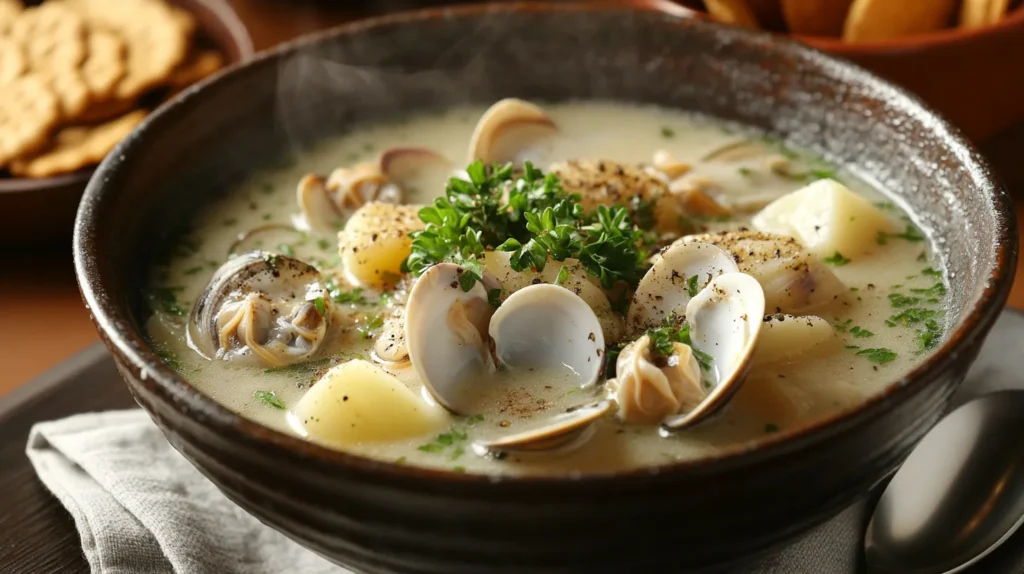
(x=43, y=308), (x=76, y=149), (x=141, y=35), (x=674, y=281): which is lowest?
(x=43, y=308)

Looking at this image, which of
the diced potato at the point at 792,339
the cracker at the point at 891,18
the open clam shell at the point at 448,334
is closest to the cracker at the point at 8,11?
the open clam shell at the point at 448,334

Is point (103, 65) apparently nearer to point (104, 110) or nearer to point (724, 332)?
point (104, 110)

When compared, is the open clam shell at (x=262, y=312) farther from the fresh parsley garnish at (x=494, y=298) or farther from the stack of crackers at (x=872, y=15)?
the stack of crackers at (x=872, y=15)

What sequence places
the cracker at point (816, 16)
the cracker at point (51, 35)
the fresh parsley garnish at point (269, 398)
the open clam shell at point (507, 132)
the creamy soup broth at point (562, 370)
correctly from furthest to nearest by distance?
the cracker at point (51, 35) → the cracker at point (816, 16) → the open clam shell at point (507, 132) → the fresh parsley garnish at point (269, 398) → the creamy soup broth at point (562, 370)

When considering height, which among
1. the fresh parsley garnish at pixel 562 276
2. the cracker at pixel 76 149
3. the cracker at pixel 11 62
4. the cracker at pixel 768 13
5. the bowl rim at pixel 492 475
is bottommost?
the cracker at pixel 76 149

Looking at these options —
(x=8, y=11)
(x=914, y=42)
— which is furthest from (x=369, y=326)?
(x=8, y=11)

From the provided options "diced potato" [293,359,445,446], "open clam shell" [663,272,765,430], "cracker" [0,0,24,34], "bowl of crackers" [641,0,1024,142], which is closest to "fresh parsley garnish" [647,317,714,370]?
"open clam shell" [663,272,765,430]

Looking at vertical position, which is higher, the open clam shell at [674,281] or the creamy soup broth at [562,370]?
the open clam shell at [674,281]
